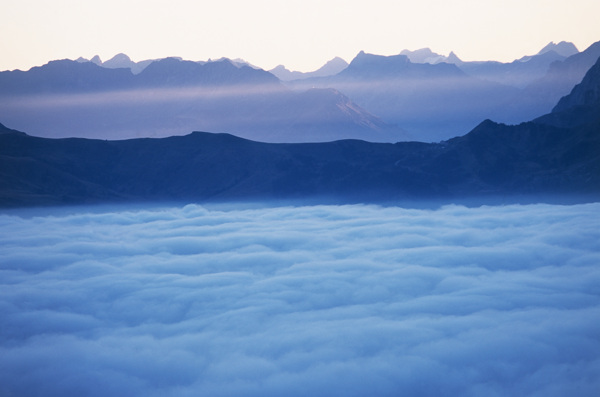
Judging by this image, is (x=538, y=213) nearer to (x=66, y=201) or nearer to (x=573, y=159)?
(x=573, y=159)

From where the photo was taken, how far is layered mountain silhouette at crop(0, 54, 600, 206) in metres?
72.0

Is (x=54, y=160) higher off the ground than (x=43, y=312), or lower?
higher

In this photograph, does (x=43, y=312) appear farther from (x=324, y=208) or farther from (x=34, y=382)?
(x=324, y=208)

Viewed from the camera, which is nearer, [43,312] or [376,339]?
[376,339]

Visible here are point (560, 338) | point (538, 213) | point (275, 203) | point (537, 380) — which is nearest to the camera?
point (537, 380)

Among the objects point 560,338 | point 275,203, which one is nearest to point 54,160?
point 275,203

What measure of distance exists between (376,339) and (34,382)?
1466cm

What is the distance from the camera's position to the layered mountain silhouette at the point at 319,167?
72000mm

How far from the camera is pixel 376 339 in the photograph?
27203mm

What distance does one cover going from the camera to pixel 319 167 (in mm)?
84562

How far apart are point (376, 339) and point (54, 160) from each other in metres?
67.5

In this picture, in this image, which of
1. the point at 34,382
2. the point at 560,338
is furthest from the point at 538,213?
the point at 34,382

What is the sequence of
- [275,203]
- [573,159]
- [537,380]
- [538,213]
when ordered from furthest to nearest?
[275,203] → [573,159] → [538,213] → [537,380]

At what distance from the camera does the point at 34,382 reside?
24656 mm
